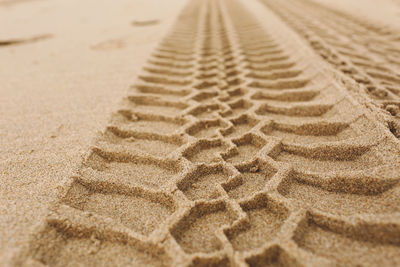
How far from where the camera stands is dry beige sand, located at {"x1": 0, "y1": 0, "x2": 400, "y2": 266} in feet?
2.76

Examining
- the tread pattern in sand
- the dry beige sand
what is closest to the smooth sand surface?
the dry beige sand

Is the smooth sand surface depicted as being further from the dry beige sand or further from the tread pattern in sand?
the tread pattern in sand

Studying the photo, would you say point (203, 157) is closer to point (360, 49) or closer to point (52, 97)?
point (52, 97)

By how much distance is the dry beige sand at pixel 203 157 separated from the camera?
84 centimetres

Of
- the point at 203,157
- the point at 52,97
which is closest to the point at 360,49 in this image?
the point at 203,157

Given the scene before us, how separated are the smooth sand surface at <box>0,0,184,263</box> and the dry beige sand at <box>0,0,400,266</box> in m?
0.01

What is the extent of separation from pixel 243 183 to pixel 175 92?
3.29 ft

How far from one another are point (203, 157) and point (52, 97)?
1.18 meters

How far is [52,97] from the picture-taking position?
6.10ft

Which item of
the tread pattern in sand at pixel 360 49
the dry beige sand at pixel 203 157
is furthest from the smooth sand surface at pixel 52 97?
the tread pattern in sand at pixel 360 49

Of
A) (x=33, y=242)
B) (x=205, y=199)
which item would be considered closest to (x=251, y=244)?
(x=205, y=199)

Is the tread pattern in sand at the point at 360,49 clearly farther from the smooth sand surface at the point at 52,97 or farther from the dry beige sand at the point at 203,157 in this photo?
the smooth sand surface at the point at 52,97

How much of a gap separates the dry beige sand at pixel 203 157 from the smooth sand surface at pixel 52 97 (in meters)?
0.01

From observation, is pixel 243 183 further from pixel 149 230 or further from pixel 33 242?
pixel 33 242
